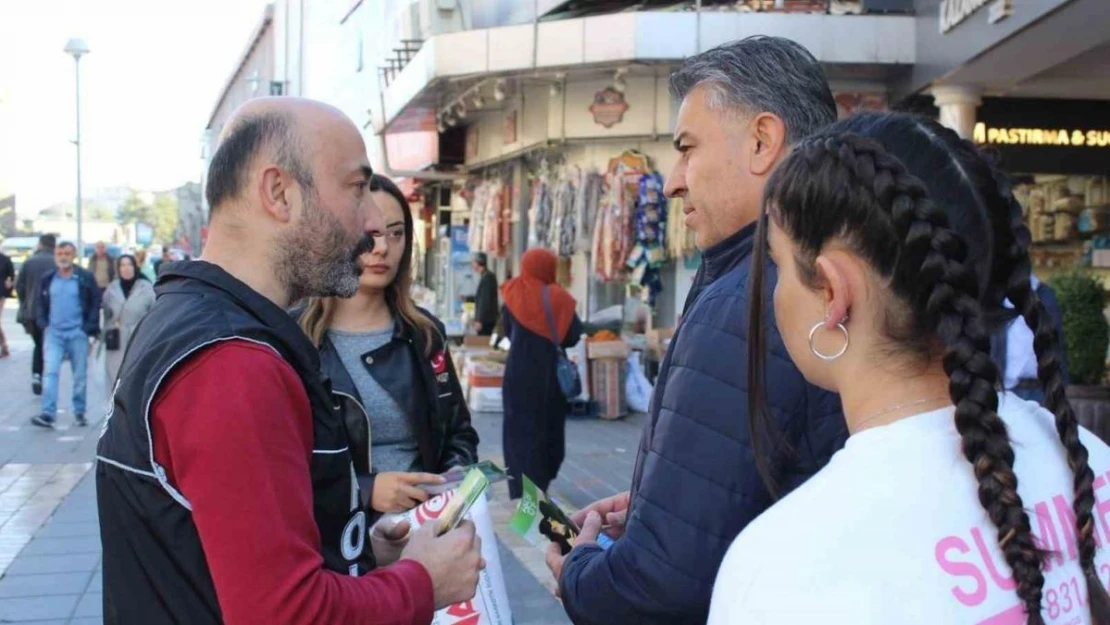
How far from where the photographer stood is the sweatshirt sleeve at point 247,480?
172 cm

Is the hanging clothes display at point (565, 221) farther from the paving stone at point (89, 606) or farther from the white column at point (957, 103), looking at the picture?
the paving stone at point (89, 606)

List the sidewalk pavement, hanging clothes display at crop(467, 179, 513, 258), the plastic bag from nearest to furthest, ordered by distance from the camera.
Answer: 1. the sidewalk pavement
2. the plastic bag
3. hanging clothes display at crop(467, 179, 513, 258)

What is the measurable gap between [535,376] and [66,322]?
6331mm

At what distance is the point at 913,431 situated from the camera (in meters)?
1.33

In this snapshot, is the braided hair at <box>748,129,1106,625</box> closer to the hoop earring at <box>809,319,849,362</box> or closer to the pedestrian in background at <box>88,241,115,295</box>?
the hoop earring at <box>809,319,849,362</box>

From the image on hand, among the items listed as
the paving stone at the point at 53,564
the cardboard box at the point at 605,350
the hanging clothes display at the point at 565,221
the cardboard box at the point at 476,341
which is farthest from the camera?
the cardboard box at the point at 476,341

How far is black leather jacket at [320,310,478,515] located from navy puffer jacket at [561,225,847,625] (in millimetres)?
1667

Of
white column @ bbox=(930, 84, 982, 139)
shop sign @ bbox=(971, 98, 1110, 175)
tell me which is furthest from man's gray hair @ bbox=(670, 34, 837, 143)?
shop sign @ bbox=(971, 98, 1110, 175)

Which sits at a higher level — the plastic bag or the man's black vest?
the man's black vest

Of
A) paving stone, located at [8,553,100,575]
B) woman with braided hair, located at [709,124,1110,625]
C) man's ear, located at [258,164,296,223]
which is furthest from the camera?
paving stone, located at [8,553,100,575]

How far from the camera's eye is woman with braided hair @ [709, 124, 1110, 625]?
1.21m

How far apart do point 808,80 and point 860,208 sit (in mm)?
980

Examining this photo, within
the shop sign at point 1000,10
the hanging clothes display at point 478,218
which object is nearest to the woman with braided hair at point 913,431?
Answer: the shop sign at point 1000,10

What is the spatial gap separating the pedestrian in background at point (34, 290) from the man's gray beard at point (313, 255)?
1259cm
